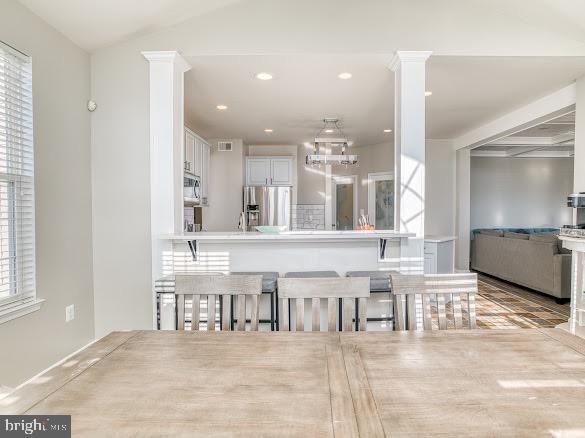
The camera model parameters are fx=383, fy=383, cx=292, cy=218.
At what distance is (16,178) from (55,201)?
355 millimetres

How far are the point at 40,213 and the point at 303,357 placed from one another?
2.26 m

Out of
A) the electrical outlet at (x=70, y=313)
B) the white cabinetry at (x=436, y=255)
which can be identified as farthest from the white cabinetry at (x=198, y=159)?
the white cabinetry at (x=436, y=255)

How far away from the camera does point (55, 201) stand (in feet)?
9.07

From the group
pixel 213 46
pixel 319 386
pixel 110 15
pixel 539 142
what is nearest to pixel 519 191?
pixel 539 142

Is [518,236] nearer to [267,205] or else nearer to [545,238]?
[545,238]

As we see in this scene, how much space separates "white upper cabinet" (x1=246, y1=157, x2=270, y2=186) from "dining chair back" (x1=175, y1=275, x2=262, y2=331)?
5.44m

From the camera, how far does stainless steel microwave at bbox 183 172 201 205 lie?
16.2ft

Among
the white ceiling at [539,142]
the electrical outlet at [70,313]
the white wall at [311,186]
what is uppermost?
the white ceiling at [539,142]

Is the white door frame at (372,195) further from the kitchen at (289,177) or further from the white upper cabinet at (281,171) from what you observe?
the white upper cabinet at (281,171)

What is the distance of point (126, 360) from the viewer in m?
1.28

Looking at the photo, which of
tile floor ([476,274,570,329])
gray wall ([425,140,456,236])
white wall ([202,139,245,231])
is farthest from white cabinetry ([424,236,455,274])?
white wall ([202,139,245,231])

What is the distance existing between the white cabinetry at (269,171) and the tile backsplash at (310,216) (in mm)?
783

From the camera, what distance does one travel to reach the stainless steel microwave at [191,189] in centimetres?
494

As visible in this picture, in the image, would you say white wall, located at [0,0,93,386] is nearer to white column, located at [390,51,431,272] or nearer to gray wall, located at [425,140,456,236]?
white column, located at [390,51,431,272]
